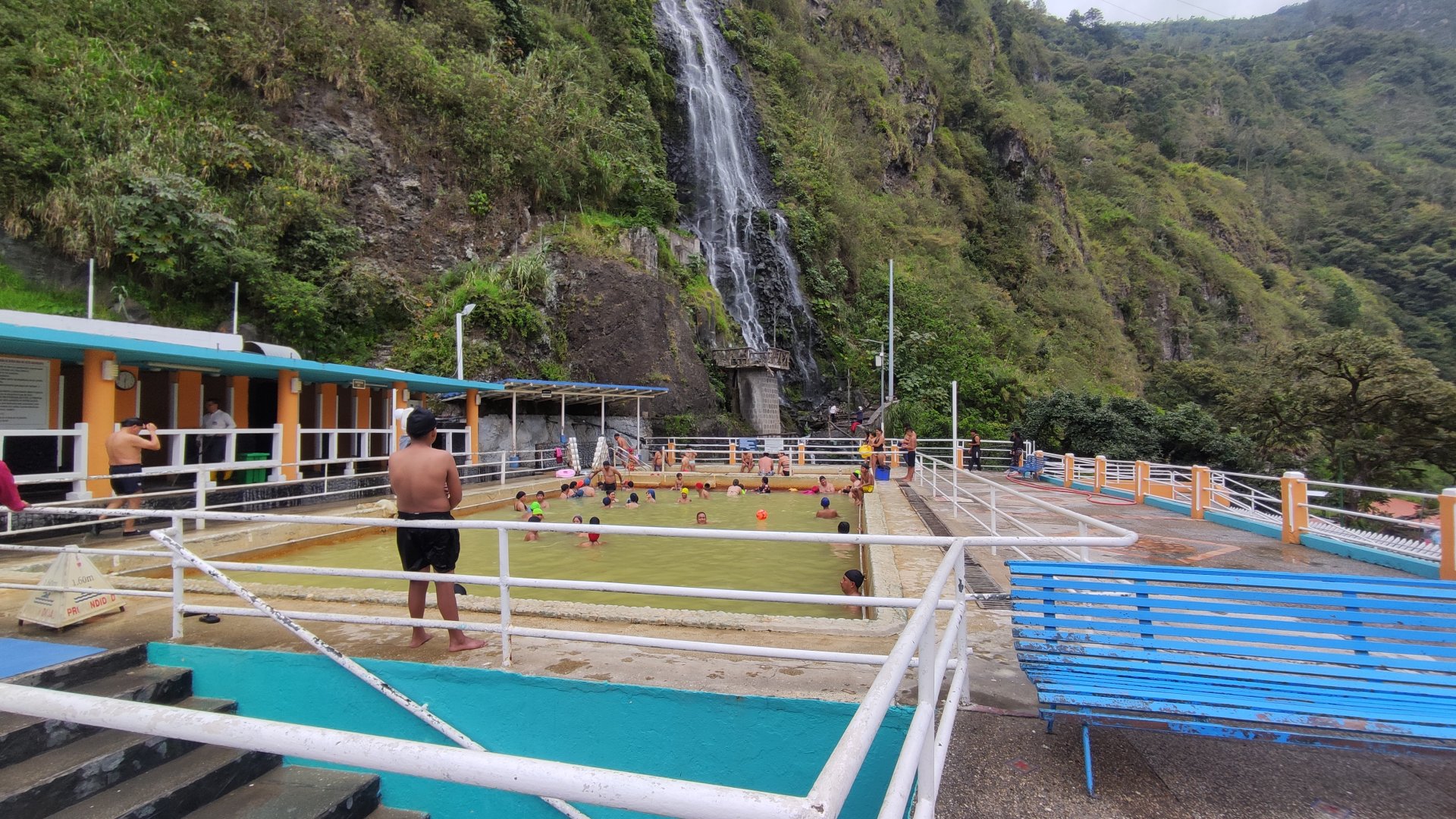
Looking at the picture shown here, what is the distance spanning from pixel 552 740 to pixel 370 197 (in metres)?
23.6

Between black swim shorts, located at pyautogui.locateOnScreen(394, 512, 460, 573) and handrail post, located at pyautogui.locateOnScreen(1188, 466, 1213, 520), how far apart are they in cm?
1297

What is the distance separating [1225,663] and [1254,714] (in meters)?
0.39

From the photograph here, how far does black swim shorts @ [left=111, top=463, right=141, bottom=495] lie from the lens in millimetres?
7930

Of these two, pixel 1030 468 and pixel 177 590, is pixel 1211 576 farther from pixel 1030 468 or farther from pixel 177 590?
pixel 1030 468

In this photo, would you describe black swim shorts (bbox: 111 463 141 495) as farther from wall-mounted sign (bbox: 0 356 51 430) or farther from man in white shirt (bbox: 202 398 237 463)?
man in white shirt (bbox: 202 398 237 463)

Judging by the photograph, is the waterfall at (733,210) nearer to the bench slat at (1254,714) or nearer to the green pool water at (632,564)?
the green pool water at (632,564)

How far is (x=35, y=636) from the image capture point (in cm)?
461

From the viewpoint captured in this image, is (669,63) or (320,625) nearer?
(320,625)

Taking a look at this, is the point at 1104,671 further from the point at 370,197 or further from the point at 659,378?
→ the point at 370,197

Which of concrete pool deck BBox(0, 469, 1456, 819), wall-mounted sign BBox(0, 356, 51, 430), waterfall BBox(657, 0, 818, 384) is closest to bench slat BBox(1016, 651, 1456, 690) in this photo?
concrete pool deck BBox(0, 469, 1456, 819)

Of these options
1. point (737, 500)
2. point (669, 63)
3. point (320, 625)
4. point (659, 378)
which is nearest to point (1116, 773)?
point (320, 625)

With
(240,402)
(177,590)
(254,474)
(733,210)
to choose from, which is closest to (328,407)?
(240,402)

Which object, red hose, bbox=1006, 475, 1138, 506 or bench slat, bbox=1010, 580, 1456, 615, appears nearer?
bench slat, bbox=1010, 580, 1456, 615

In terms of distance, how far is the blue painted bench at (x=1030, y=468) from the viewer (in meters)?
21.5
